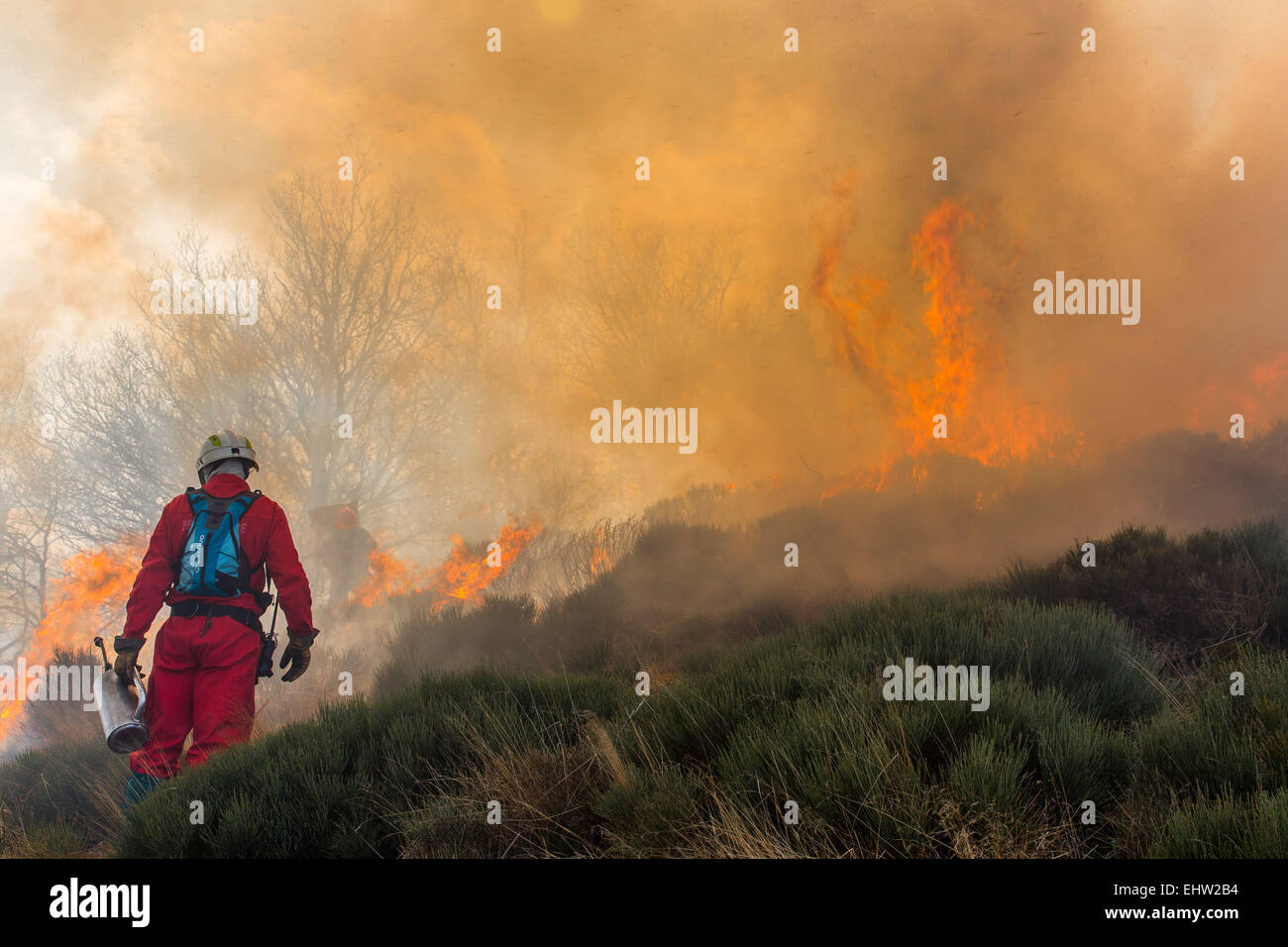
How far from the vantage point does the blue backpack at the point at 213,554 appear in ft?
22.2

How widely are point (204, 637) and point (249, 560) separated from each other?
0.69m

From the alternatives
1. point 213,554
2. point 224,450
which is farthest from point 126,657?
point 224,450

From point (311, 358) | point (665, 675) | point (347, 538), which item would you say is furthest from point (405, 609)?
point (665, 675)

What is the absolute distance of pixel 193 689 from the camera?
673 centimetres

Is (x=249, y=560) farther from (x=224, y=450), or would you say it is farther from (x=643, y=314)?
(x=643, y=314)

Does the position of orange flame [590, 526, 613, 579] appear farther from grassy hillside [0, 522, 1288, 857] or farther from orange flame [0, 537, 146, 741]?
orange flame [0, 537, 146, 741]

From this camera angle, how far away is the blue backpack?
6.77 m

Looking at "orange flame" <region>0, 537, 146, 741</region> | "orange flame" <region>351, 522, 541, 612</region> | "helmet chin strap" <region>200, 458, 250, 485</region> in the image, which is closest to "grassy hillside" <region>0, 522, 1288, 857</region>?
"helmet chin strap" <region>200, 458, 250, 485</region>

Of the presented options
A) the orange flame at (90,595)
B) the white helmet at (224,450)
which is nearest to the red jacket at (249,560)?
the white helmet at (224,450)

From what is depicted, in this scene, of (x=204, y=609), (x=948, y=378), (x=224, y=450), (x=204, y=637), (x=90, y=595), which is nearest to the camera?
(x=204, y=637)

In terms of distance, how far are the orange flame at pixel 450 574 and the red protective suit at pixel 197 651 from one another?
9.85 m
